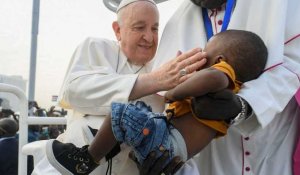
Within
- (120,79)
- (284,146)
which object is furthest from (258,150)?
(120,79)

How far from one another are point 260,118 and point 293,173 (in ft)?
1.14

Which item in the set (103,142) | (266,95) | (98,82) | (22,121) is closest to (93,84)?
(98,82)

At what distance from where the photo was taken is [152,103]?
61.1 inches

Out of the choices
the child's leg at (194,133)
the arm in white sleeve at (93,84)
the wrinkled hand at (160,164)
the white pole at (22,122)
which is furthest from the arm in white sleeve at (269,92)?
the white pole at (22,122)

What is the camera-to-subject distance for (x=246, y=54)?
3.93 feet

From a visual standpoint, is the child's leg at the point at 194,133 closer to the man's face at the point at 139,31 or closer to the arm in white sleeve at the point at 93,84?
the arm in white sleeve at the point at 93,84

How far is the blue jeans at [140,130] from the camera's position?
105 centimetres

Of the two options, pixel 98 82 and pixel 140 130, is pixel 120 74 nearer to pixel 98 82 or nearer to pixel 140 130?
pixel 98 82

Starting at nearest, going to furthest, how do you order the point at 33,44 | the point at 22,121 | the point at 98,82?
the point at 98,82, the point at 22,121, the point at 33,44

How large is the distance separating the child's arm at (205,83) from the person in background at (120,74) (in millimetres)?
174

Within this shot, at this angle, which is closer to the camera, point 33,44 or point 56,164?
point 56,164

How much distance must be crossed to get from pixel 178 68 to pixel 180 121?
0.22 meters

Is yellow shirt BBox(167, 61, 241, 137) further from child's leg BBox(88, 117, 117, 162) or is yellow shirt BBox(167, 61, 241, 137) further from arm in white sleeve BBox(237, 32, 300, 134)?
child's leg BBox(88, 117, 117, 162)

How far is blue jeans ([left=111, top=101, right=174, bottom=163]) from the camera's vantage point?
1.05 metres
